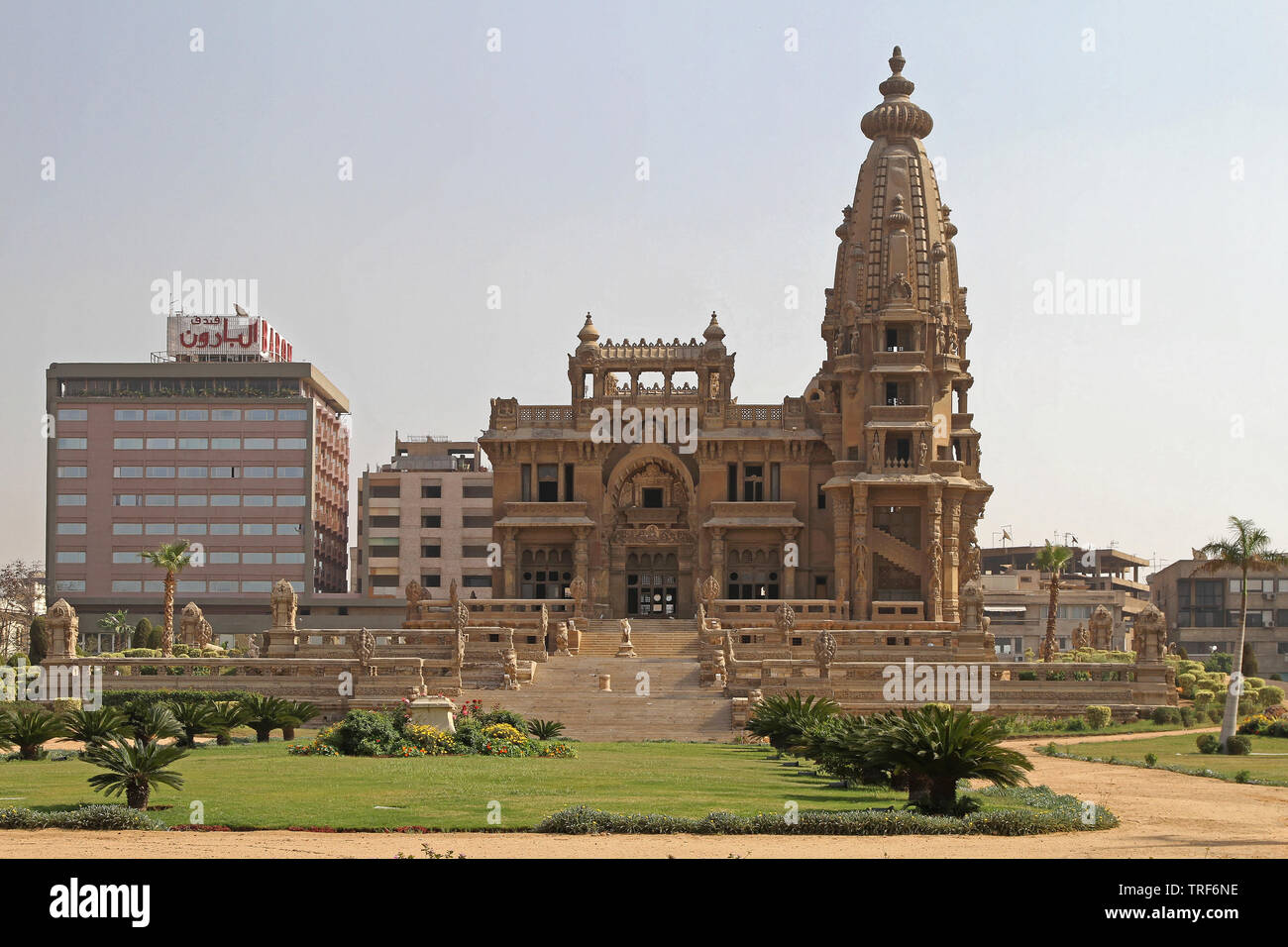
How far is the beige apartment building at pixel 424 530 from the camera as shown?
5330 inches

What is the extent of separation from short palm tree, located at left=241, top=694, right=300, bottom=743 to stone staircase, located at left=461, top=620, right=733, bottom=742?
8.27 metres

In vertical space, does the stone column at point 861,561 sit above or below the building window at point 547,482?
below

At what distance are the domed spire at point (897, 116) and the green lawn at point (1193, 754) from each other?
40059 millimetres

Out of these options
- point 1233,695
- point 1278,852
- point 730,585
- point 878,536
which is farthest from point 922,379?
point 1278,852

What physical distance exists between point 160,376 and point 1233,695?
10396 cm

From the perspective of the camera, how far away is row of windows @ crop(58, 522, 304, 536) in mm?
130625

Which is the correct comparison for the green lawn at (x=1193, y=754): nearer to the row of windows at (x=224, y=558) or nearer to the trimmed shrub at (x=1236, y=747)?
the trimmed shrub at (x=1236, y=747)

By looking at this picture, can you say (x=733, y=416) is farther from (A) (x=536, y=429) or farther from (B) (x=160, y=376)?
(B) (x=160, y=376)

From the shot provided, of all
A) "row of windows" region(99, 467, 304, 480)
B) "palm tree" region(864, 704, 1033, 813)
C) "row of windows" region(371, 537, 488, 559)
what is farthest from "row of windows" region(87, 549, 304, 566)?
"palm tree" region(864, 704, 1033, 813)

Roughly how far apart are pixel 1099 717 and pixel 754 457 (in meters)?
29.1

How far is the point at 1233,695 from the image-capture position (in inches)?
1713

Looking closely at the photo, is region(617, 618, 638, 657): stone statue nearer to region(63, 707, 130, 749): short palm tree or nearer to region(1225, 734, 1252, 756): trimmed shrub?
region(1225, 734, 1252, 756): trimmed shrub

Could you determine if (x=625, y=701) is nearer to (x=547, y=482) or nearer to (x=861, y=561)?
(x=861, y=561)

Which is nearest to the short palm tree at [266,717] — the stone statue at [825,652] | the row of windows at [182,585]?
the stone statue at [825,652]
